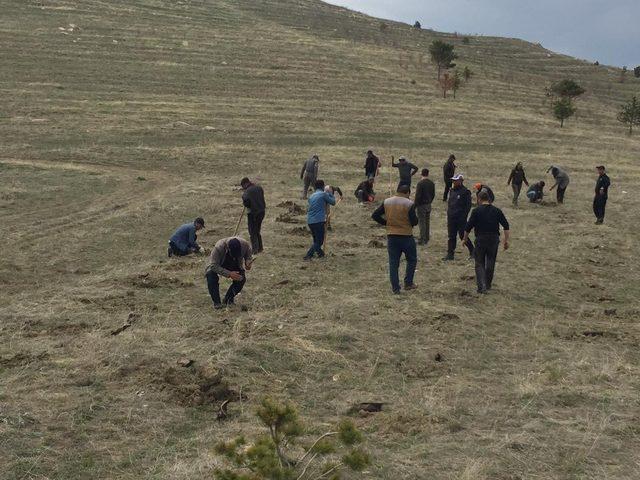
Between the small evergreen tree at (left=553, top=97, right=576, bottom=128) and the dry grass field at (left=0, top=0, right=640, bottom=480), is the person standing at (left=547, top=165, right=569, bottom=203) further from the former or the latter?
the small evergreen tree at (left=553, top=97, right=576, bottom=128)

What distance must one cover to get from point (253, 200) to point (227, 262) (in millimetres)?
3497

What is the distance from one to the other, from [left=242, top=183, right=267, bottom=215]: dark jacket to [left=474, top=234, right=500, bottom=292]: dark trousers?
4588 mm

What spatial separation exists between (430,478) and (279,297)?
5233 mm

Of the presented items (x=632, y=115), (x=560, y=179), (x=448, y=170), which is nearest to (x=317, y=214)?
(x=448, y=170)

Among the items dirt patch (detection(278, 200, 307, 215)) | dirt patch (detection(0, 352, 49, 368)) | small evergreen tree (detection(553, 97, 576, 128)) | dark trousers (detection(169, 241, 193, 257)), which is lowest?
dirt patch (detection(0, 352, 49, 368))

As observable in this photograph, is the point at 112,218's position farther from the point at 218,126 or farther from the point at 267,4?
the point at 267,4

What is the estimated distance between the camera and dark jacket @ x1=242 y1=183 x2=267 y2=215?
40.9 ft

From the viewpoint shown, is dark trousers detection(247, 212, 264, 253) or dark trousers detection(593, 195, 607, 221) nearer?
dark trousers detection(247, 212, 264, 253)

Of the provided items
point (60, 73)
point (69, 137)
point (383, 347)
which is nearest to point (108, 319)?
point (383, 347)

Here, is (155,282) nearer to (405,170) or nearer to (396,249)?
(396,249)

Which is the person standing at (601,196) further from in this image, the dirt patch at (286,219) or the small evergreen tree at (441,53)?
the small evergreen tree at (441,53)

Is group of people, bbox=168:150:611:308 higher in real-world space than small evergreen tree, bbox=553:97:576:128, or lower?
lower

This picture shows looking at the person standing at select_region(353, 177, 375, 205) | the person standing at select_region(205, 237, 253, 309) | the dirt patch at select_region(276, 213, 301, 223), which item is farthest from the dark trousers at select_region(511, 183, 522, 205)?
the person standing at select_region(205, 237, 253, 309)

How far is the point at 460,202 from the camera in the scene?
11.9 metres
